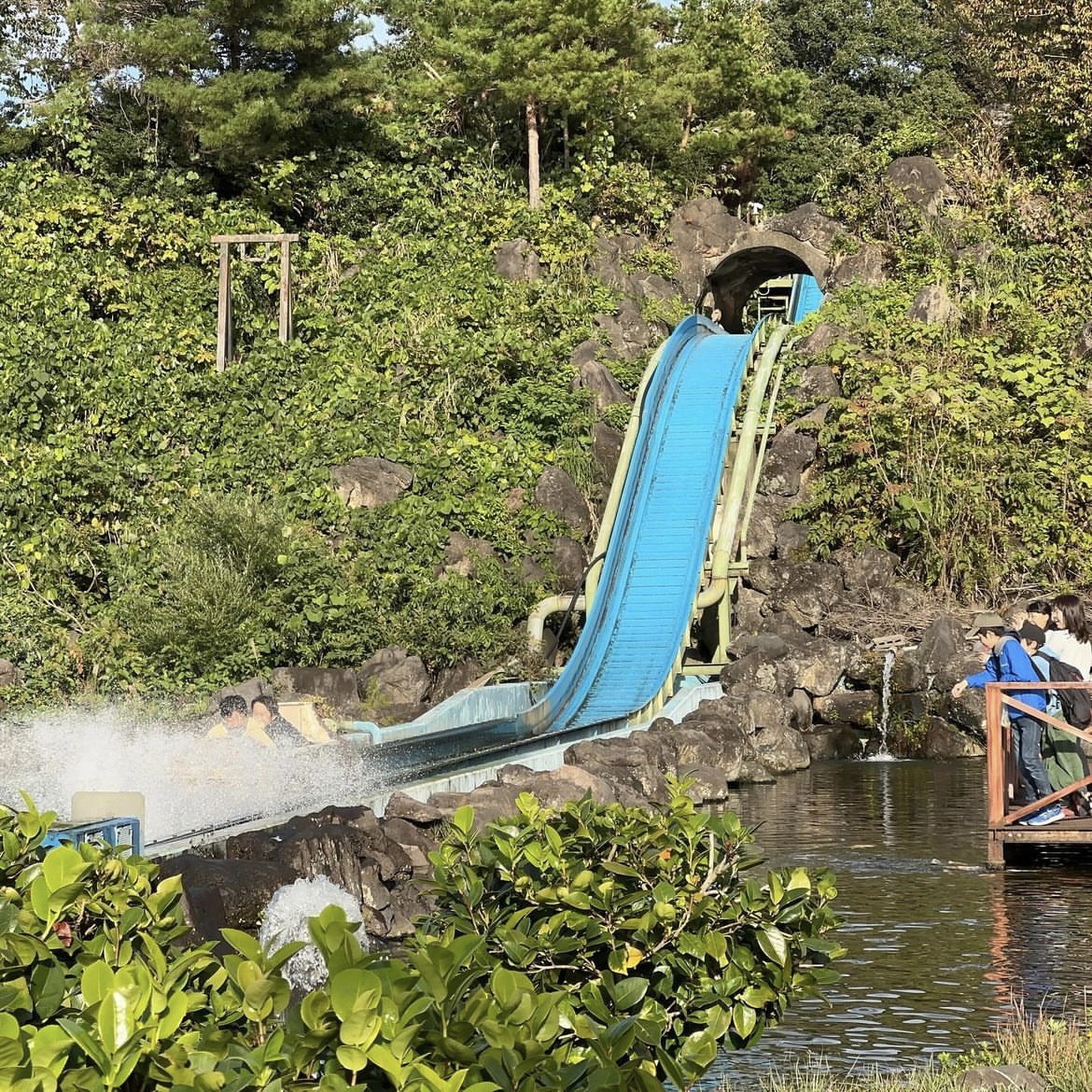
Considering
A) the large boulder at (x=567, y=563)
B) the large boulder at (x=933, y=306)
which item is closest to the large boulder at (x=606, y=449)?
the large boulder at (x=567, y=563)

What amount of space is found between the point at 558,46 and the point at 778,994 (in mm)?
24639

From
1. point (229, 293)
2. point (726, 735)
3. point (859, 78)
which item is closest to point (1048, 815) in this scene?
point (726, 735)

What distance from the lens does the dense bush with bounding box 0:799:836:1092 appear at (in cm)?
286

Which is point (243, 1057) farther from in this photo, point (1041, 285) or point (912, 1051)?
point (1041, 285)

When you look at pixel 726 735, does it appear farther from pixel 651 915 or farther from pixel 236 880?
pixel 651 915

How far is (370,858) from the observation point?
28.4 feet

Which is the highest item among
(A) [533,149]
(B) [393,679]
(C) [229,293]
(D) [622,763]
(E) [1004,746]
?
(A) [533,149]

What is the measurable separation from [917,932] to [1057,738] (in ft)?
6.68

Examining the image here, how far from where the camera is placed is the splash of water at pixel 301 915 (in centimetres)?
751

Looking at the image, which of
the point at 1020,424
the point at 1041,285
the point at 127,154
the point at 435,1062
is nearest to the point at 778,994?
the point at 435,1062

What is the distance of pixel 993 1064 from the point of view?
5.45m

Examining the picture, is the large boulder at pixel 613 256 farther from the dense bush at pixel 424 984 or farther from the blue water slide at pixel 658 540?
the dense bush at pixel 424 984

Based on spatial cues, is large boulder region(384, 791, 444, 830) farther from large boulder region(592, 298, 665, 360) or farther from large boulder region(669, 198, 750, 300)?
large boulder region(669, 198, 750, 300)

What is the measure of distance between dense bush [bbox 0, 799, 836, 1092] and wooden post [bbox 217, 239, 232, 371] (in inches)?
667
